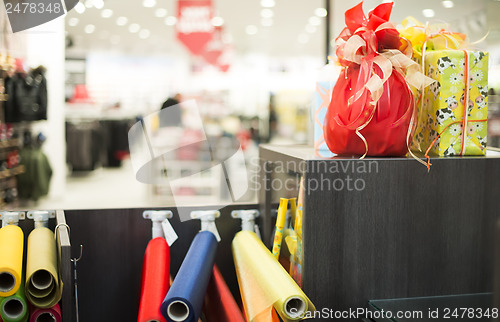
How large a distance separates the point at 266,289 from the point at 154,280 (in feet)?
0.97

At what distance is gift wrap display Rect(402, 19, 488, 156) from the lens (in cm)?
130

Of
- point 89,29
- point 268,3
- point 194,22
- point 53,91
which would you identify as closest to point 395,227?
point 194,22

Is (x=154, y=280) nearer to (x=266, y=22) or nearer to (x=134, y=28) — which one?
(x=266, y=22)

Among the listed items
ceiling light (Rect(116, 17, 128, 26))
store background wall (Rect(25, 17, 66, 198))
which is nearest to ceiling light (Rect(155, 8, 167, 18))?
ceiling light (Rect(116, 17, 128, 26))

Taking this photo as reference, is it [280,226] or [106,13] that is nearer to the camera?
[280,226]

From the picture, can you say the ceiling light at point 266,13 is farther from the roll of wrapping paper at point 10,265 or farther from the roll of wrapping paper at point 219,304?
the roll of wrapping paper at point 10,265

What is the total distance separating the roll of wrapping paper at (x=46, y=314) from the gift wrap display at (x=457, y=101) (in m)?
0.96

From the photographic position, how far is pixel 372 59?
1232mm

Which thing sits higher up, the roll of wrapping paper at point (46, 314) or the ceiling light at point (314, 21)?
the ceiling light at point (314, 21)

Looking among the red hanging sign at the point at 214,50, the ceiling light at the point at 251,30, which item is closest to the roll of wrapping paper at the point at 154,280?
the red hanging sign at the point at 214,50

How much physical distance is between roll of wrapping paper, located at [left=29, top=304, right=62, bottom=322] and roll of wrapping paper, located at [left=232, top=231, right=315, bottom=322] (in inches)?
16.9

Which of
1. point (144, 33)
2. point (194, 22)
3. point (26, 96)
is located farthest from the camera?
point (144, 33)

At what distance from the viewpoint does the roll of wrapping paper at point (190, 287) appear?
108cm

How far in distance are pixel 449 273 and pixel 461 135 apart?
35cm
